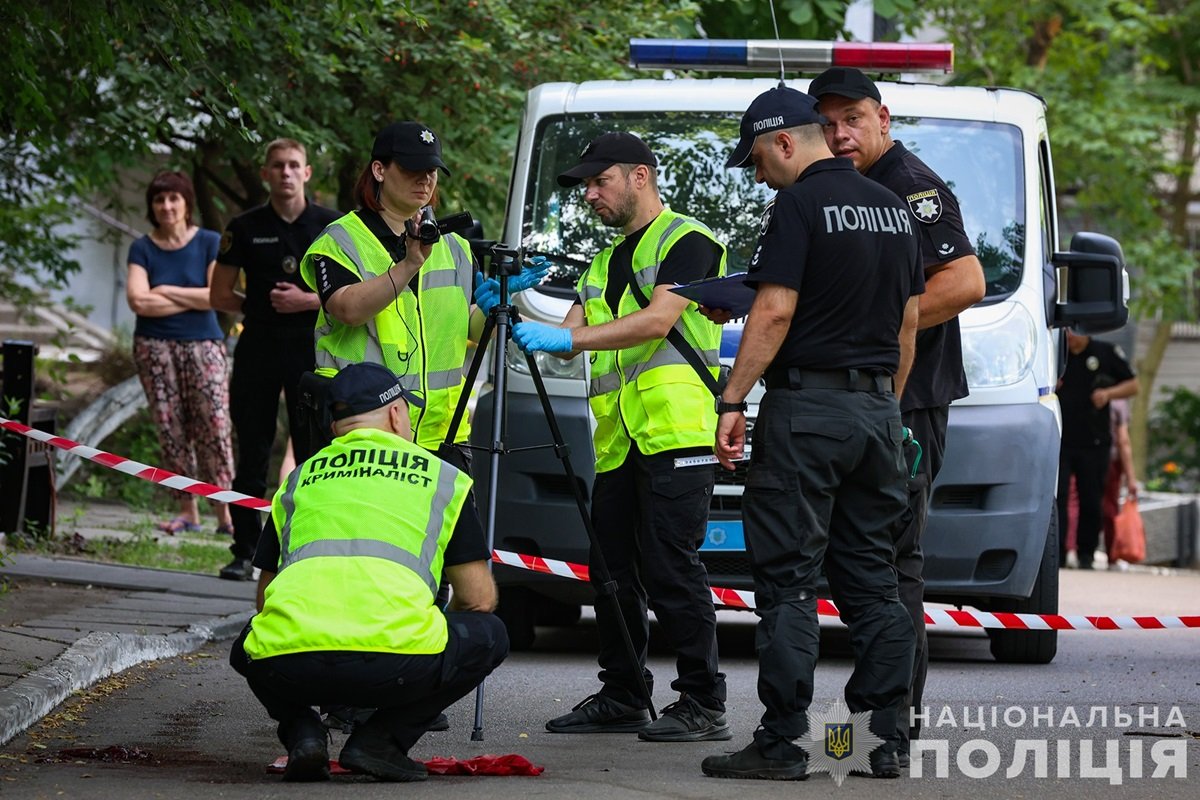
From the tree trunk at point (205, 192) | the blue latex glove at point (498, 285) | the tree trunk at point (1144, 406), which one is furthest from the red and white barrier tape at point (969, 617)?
the tree trunk at point (1144, 406)

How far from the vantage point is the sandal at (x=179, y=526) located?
11693 millimetres

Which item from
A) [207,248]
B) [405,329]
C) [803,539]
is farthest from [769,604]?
[207,248]

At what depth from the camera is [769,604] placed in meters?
5.39

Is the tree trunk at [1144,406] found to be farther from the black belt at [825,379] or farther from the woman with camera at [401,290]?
the black belt at [825,379]

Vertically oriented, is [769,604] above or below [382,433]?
below

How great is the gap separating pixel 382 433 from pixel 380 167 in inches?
53.5

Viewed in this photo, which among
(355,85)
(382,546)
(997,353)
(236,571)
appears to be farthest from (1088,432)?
(382,546)

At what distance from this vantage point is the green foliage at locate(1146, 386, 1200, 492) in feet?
83.5

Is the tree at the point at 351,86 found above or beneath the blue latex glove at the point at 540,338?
above

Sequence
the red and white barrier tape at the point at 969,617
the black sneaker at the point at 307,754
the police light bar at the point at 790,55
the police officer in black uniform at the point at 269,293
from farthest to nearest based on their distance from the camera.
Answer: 1. the police officer in black uniform at the point at 269,293
2. the police light bar at the point at 790,55
3. the red and white barrier tape at the point at 969,617
4. the black sneaker at the point at 307,754

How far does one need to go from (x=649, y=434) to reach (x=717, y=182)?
2350mm

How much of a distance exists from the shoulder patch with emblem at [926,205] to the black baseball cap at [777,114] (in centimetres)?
46

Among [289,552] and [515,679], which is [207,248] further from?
[289,552]

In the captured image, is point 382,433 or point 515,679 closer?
point 382,433
